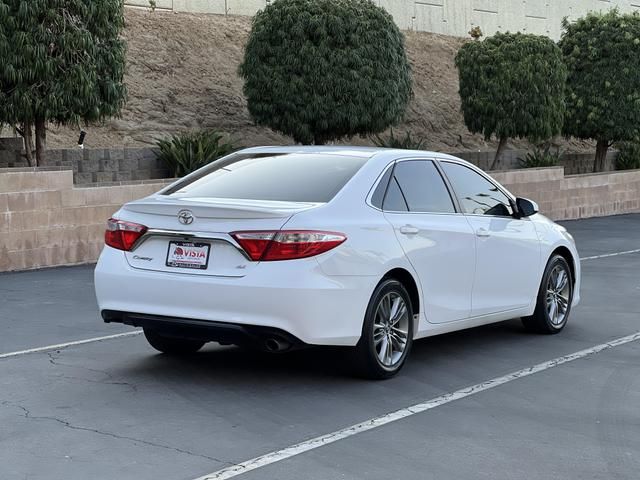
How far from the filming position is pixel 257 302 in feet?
25.7

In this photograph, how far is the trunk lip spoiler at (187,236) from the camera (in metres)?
7.96

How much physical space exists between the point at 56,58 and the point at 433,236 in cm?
1081

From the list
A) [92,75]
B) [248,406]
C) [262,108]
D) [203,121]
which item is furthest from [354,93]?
[248,406]

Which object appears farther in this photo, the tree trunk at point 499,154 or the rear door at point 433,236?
the tree trunk at point 499,154

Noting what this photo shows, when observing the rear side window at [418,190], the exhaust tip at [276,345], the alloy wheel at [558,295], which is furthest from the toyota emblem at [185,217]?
the alloy wheel at [558,295]

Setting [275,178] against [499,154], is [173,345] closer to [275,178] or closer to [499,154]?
[275,178]

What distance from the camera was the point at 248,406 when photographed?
7.73m

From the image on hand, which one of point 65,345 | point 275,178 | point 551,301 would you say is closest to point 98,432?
point 275,178

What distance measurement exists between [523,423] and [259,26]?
17786mm

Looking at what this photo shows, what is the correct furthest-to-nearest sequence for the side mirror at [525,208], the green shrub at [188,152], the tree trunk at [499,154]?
the tree trunk at [499,154], the green shrub at [188,152], the side mirror at [525,208]

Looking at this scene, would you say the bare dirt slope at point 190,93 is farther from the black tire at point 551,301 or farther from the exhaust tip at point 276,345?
the exhaust tip at point 276,345

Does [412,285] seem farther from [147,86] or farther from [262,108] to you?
[147,86]

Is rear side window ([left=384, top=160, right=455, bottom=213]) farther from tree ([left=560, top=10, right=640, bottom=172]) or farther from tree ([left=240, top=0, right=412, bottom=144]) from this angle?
tree ([left=560, top=10, right=640, bottom=172])

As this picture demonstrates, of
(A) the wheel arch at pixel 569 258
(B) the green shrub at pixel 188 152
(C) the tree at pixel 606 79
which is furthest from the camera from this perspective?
(C) the tree at pixel 606 79
